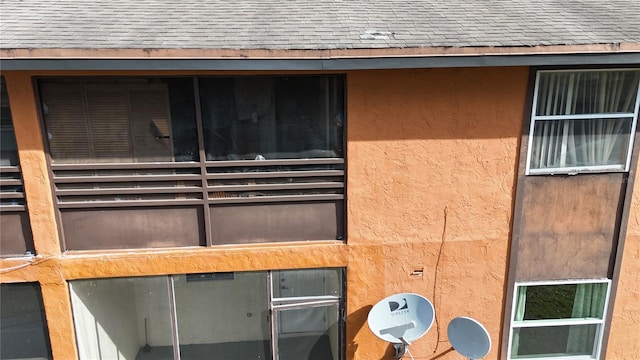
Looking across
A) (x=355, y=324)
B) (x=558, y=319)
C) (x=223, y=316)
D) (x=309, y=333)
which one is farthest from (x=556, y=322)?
(x=223, y=316)

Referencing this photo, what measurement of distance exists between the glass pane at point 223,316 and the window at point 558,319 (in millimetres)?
3768

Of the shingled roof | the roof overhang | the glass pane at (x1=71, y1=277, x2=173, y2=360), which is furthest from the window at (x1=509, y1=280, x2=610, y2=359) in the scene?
the glass pane at (x1=71, y1=277, x2=173, y2=360)

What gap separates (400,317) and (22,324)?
17.3ft

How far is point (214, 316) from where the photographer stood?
20.4 ft

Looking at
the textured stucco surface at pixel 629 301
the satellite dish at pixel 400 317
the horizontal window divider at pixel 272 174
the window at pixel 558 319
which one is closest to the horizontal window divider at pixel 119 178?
the horizontal window divider at pixel 272 174

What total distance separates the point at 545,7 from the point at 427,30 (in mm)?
2231

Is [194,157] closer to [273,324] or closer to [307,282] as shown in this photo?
[307,282]

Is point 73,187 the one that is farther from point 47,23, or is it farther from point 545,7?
point 545,7

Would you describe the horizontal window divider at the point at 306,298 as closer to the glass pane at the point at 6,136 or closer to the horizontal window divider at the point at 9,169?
the horizontal window divider at the point at 9,169

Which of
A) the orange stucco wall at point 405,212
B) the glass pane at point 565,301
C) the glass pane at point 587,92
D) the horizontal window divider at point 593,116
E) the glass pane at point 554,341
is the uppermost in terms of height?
the glass pane at point 587,92

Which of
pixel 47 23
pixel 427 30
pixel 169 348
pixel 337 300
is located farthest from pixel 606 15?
pixel 169 348

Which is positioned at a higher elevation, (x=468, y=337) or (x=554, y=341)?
(x=468, y=337)

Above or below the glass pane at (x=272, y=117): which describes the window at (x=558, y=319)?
below

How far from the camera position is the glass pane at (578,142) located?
5.61 meters
